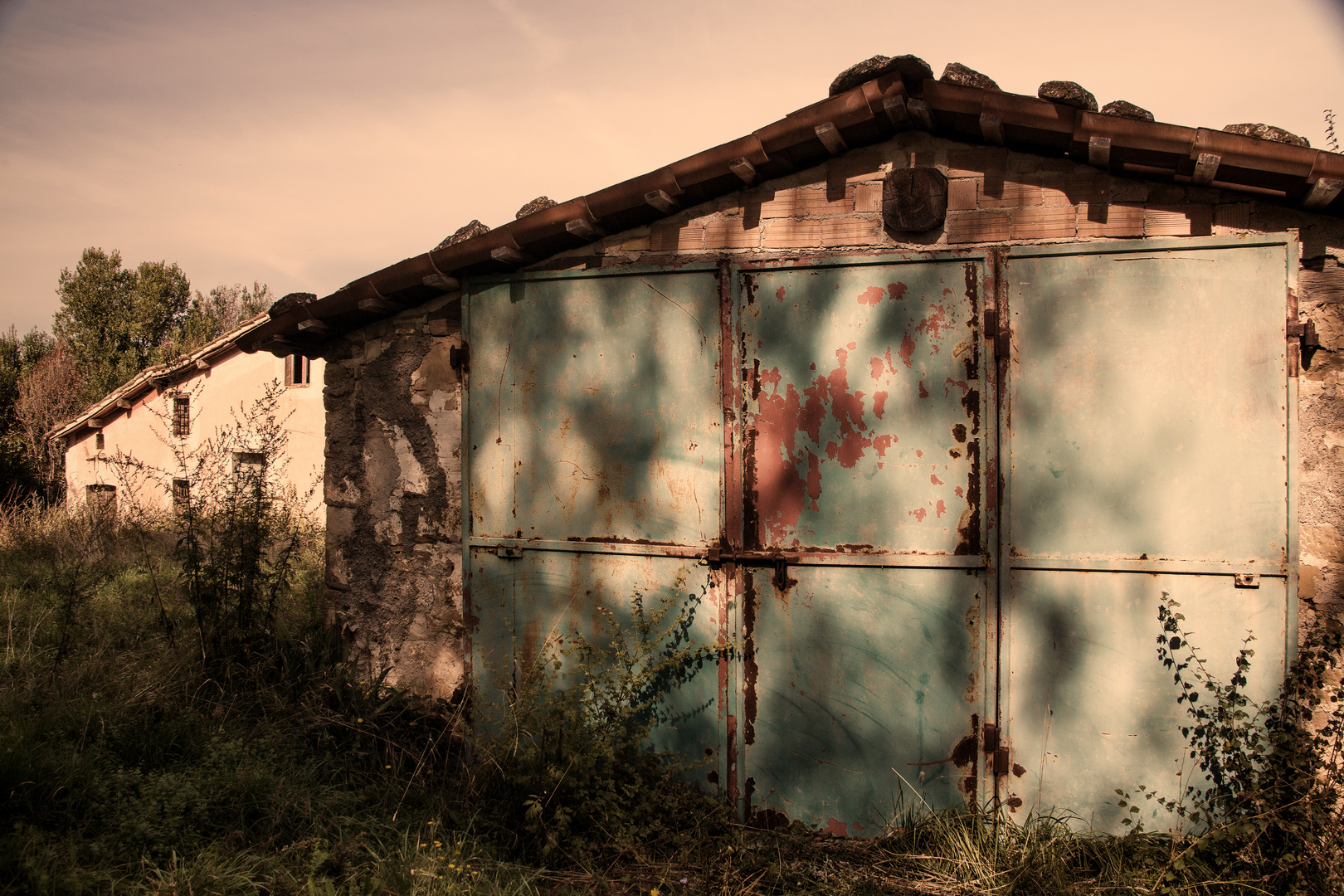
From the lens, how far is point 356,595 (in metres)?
4.06

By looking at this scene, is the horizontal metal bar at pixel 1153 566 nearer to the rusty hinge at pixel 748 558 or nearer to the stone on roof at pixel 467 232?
the rusty hinge at pixel 748 558

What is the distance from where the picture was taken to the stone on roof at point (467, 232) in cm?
382

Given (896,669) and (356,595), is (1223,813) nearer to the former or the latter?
(896,669)

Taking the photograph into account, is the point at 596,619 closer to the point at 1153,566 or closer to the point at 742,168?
the point at 742,168

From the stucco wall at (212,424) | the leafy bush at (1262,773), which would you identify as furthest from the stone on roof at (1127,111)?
the stucco wall at (212,424)

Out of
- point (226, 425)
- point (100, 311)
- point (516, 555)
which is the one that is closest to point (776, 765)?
point (516, 555)

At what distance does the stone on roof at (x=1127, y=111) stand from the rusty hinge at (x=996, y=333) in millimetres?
934

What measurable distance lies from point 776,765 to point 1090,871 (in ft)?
4.48

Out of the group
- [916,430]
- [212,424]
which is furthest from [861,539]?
[212,424]

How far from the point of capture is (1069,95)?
3.00 meters

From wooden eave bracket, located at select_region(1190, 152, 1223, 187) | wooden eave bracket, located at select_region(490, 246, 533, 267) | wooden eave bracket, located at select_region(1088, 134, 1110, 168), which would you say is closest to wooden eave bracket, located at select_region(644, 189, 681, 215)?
wooden eave bracket, located at select_region(490, 246, 533, 267)

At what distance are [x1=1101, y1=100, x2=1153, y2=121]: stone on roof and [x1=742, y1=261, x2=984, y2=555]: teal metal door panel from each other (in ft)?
2.66

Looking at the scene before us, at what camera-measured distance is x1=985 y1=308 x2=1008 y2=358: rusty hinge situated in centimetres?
317

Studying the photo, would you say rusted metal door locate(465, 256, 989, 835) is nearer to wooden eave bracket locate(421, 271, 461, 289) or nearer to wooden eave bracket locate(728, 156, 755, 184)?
wooden eave bracket locate(421, 271, 461, 289)
